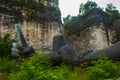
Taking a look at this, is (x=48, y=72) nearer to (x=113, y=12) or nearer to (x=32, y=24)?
(x=32, y=24)

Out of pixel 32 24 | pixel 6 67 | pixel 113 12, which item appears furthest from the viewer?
pixel 113 12

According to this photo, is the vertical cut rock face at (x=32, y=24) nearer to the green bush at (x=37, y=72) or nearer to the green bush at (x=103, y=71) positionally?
the green bush at (x=37, y=72)

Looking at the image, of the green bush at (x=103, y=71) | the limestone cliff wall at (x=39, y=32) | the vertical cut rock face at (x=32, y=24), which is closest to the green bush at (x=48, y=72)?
the green bush at (x=103, y=71)

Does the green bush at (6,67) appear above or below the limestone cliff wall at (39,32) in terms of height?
below

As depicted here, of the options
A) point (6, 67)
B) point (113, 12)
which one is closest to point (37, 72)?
point (6, 67)

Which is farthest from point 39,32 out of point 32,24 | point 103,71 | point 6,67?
point 103,71

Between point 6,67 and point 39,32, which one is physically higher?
point 39,32

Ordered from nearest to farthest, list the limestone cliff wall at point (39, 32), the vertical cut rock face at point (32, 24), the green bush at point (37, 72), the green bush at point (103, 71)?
the green bush at point (37, 72)
the green bush at point (103, 71)
the vertical cut rock face at point (32, 24)
the limestone cliff wall at point (39, 32)

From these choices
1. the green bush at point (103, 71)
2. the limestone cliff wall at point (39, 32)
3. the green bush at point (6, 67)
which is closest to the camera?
the green bush at point (103, 71)

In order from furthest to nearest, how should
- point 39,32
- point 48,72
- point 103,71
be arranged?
point 39,32
point 103,71
point 48,72

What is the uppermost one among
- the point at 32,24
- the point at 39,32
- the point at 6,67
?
the point at 32,24

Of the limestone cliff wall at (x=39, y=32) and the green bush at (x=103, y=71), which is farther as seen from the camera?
the limestone cliff wall at (x=39, y=32)

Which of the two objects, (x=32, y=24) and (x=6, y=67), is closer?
(x=6, y=67)

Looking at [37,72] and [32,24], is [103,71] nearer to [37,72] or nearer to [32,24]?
[37,72]
